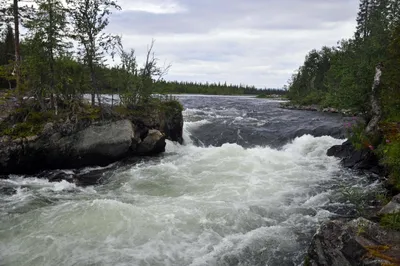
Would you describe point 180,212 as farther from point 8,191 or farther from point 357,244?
point 8,191

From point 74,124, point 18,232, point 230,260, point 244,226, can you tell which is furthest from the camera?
point 74,124

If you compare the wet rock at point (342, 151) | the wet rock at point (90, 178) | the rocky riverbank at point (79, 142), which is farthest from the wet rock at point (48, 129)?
the wet rock at point (342, 151)

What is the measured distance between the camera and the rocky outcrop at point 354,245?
4938mm

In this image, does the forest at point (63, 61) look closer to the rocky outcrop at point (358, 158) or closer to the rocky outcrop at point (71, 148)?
the rocky outcrop at point (71, 148)

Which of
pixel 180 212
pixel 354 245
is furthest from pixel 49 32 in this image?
pixel 354 245

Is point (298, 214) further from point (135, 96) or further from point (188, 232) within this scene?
point (135, 96)

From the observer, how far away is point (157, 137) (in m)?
16.3

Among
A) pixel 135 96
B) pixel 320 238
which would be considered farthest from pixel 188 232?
pixel 135 96

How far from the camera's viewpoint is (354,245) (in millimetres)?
5270

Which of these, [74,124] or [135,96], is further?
[135,96]

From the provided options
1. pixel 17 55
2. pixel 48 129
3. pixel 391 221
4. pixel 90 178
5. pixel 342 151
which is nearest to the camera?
pixel 391 221

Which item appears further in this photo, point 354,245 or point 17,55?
point 17,55

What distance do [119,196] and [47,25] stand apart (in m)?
8.96

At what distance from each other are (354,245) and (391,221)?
1.23 meters
